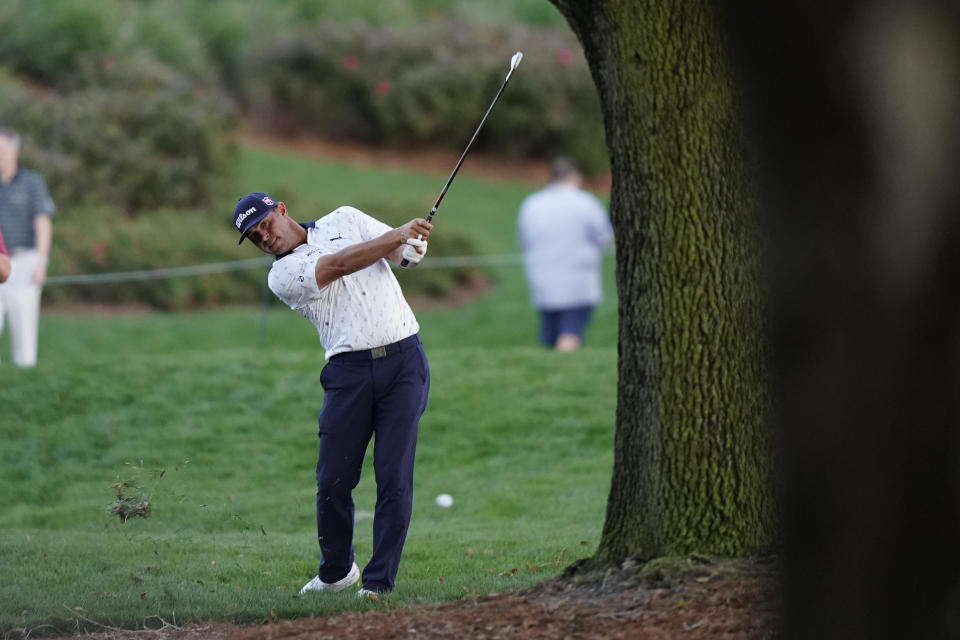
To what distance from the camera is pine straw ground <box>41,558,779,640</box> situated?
4.76 m

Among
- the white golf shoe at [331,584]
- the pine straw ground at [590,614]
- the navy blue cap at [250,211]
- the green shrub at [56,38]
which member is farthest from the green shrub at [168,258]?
the pine straw ground at [590,614]

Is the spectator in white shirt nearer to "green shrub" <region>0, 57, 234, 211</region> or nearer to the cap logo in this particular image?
the cap logo

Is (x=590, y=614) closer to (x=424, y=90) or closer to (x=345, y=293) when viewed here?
(x=345, y=293)

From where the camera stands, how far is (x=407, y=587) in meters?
6.32

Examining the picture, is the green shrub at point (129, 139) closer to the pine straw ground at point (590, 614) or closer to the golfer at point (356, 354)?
the golfer at point (356, 354)

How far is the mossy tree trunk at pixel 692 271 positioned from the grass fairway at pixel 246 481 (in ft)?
4.27

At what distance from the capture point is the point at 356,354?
598 cm

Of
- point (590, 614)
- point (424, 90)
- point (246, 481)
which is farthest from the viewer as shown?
point (424, 90)

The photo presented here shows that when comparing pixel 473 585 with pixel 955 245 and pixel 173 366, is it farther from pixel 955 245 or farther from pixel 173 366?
pixel 173 366

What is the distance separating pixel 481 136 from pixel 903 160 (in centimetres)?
2361

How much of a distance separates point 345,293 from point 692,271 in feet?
5.07

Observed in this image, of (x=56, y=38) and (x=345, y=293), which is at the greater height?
(x=56, y=38)

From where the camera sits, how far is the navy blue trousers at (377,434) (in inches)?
236

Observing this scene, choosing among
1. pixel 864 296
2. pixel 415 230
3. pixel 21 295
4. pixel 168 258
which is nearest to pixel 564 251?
pixel 21 295
